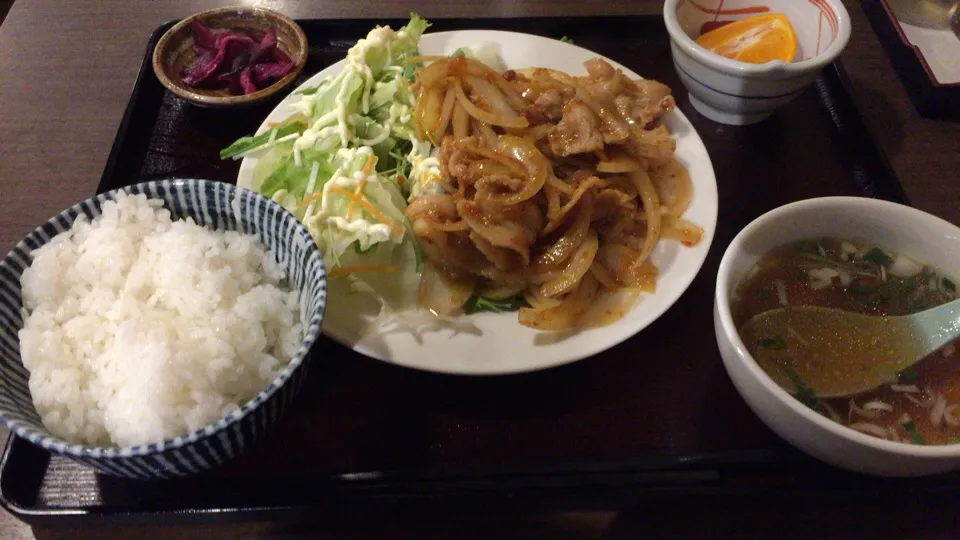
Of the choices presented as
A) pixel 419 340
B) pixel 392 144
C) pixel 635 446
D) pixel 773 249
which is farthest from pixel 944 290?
pixel 392 144

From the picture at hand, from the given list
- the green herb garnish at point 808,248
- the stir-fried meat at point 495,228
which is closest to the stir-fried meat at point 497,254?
the stir-fried meat at point 495,228

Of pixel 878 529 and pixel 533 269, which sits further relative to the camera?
pixel 533 269

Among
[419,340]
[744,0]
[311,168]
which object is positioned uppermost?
[744,0]

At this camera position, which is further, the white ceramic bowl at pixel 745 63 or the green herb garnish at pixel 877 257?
the white ceramic bowl at pixel 745 63

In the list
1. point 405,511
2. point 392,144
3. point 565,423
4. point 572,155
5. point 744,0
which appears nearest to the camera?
point 405,511

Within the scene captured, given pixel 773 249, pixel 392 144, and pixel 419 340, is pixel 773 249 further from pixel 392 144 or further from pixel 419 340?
pixel 392 144

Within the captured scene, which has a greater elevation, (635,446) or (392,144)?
(392,144)

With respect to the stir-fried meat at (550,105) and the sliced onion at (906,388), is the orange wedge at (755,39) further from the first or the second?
the sliced onion at (906,388)
